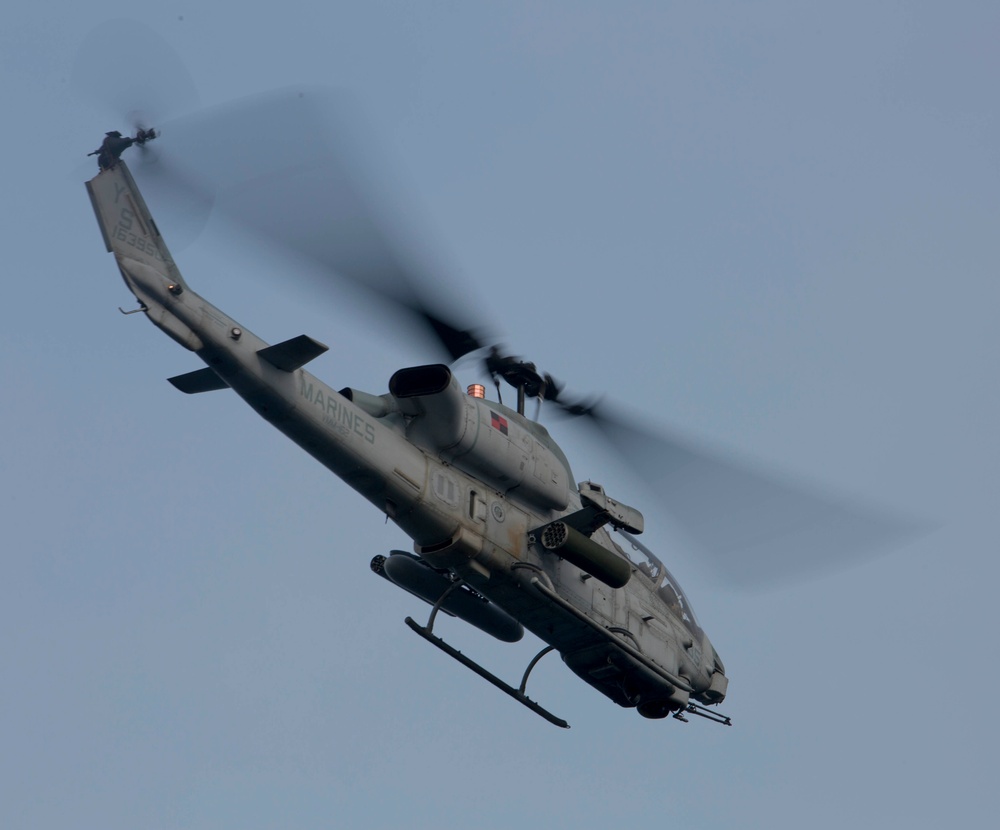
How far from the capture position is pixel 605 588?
1900 centimetres

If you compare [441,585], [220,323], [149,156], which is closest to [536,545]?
[441,585]

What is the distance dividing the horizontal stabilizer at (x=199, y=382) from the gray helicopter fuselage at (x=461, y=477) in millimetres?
19

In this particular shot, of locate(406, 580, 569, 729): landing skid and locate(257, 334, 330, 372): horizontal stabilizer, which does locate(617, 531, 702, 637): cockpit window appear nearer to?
locate(406, 580, 569, 729): landing skid

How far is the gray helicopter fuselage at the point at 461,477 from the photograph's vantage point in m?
15.8

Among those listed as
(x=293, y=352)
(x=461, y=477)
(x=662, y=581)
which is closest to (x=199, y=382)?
(x=293, y=352)

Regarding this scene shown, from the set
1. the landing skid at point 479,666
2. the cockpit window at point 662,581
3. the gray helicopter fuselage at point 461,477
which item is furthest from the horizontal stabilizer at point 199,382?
the cockpit window at point 662,581

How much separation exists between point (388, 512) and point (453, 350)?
2033mm

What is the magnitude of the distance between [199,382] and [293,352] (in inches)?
53.5

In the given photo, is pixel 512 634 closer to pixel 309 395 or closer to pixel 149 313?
pixel 309 395

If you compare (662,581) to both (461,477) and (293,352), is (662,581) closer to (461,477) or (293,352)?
(461,477)

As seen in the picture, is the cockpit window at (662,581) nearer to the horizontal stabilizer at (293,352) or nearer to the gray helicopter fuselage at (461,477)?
the gray helicopter fuselage at (461,477)

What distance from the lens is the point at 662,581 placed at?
20.4 meters

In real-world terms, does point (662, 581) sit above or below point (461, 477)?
above

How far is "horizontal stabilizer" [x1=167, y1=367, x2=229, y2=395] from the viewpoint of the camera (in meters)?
16.4
